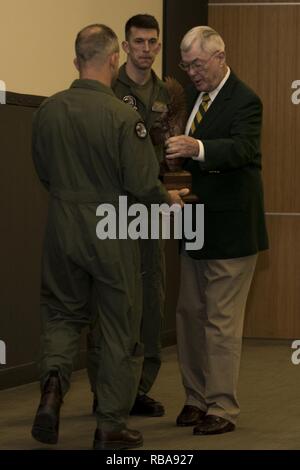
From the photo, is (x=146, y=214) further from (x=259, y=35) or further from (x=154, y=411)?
(x=259, y=35)

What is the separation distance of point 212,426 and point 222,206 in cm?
89

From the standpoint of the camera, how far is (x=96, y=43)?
13.1 ft

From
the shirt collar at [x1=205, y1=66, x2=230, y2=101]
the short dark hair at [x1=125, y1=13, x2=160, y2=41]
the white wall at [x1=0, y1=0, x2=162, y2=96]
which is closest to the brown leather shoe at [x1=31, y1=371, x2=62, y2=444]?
the shirt collar at [x1=205, y1=66, x2=230, y2=101]

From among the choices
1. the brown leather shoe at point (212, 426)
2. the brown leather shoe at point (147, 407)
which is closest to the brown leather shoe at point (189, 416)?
the brown leather shoe at point (212, 426)

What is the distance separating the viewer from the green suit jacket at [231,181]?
4.45 metres

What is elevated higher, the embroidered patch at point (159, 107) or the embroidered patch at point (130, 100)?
the embroidered patch at point (130, 100)

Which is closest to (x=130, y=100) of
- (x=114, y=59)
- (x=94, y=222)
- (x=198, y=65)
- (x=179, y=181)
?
(x=198, y=65)

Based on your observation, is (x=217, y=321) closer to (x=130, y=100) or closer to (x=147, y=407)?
(x=147, y=407)

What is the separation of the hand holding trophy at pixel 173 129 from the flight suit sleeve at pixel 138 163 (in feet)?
1.28

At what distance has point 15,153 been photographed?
5.45 meters

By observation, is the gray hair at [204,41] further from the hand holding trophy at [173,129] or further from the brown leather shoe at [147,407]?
the brown leather shoe at [147,407]

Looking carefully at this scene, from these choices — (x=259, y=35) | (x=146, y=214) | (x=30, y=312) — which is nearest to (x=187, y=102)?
(x=146, y=214)

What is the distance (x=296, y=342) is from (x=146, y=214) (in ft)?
10.2

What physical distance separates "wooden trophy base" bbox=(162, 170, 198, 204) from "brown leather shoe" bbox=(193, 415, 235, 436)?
879 mm
